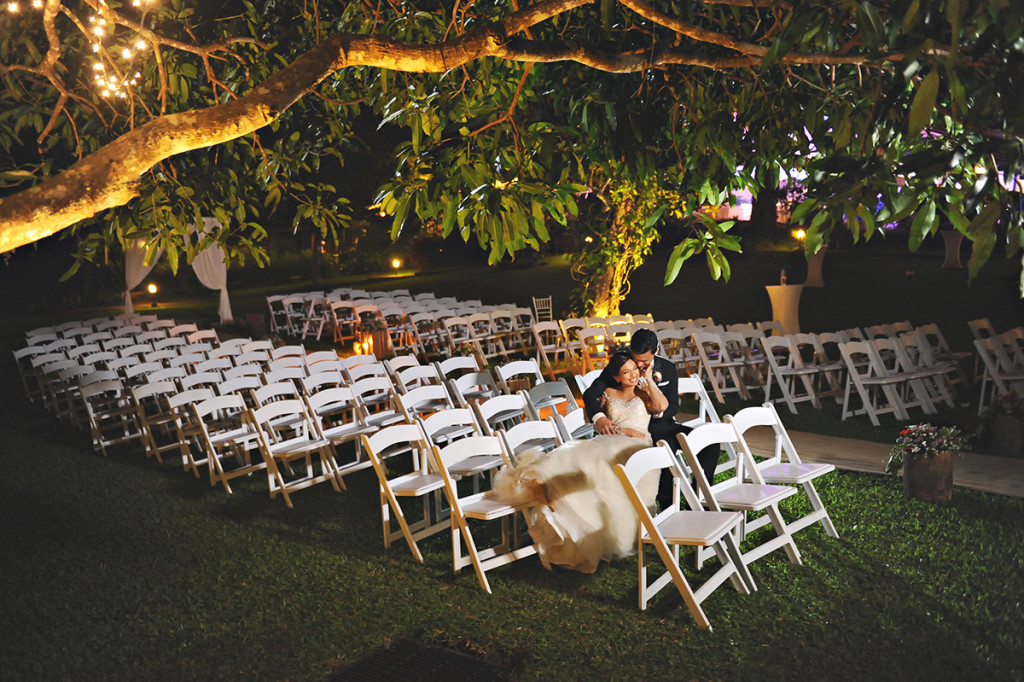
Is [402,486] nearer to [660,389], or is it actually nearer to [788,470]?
[660,389]

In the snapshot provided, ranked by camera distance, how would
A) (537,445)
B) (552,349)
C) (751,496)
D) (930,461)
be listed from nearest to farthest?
1. (751,496)
2. (930,461)
3. (537,445)
4. (552,349)

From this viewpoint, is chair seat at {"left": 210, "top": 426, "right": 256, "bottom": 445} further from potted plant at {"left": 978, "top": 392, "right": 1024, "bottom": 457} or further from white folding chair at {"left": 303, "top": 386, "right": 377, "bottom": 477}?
potted plant at {"left": 978, "top": 392, "right": 1024, "bottom": 457}

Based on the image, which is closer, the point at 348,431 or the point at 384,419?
the point at 348,431

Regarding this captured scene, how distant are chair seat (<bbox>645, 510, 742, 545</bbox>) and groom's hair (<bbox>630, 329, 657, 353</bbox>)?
1.47 m

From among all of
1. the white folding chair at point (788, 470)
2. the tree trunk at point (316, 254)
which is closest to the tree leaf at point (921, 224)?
the white folding chair at point (788, 470)

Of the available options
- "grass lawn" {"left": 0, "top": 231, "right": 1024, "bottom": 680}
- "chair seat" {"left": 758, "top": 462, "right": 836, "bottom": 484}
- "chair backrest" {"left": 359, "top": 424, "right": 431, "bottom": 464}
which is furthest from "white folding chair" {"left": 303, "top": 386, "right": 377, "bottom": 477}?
"chair seat" {"left": 758, "top": 462, "right": 836, "bottom": 484}

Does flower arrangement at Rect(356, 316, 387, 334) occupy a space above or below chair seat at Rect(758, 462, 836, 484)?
above

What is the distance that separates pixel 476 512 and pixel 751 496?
1435 millimetres

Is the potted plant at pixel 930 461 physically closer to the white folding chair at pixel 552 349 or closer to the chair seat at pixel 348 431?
the chair seat at pixel 348 431

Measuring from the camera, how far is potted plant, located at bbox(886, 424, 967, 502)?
18.7 ft

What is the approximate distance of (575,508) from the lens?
467 centimetres

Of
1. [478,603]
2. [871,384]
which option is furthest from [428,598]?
[871,384]

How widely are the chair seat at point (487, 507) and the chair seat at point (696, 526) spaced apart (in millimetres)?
829

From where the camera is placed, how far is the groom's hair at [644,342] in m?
5.63
